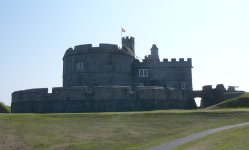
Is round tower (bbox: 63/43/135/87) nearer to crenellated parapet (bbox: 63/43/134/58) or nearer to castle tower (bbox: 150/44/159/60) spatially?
crenellated parapet (bbox: 63/43/134/58)

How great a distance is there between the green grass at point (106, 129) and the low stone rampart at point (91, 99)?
7215 millimetres

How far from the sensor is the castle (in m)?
32.3

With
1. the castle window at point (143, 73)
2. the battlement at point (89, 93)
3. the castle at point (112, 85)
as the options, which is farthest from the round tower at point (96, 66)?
the battlement at point (89, 93)

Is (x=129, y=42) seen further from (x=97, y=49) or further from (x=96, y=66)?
(x=96, y=66)

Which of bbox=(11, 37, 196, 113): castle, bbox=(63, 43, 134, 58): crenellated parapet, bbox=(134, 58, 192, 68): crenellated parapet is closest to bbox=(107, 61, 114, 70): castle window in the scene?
bbox=(11, 37, 196, 113): castle

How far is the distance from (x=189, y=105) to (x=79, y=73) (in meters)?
16.6

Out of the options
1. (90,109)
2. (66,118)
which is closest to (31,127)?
(66,118)

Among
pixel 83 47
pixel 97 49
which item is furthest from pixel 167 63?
pixel 83 47

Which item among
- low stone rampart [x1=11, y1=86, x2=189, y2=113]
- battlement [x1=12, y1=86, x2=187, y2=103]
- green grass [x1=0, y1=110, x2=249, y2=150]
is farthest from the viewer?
battlement [x1=12, y1=86, x2=187, y2=103]

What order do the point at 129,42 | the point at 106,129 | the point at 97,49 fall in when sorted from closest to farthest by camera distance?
the point at 106,129 < the point at 97,49 < the point at 129,42

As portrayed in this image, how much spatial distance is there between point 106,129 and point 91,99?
12.7 metres

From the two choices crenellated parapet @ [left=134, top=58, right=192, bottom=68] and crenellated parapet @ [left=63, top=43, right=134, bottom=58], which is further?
crenellated parapet @ [left=134, top=58, right=192, bottom=68]

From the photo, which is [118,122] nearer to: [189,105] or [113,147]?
[113,147]

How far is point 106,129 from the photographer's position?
782 inches
